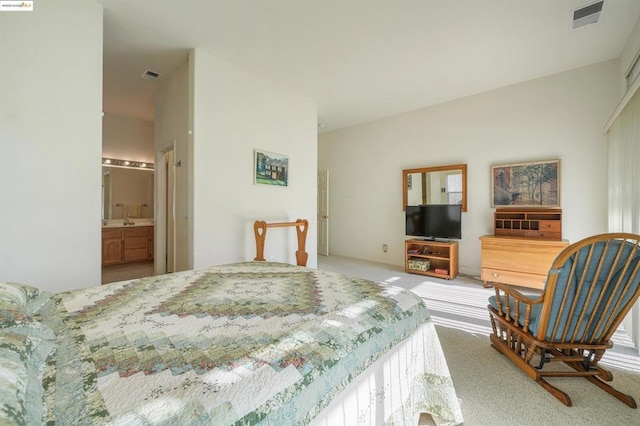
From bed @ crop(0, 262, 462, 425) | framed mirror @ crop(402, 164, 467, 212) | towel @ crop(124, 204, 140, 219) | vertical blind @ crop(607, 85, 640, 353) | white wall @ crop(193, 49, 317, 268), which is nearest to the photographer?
bed @ crop(0, 262, 462, 425)

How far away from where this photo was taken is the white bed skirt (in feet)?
3.08

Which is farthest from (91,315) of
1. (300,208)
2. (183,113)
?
(300,208)

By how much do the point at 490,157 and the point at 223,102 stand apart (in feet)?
13.2

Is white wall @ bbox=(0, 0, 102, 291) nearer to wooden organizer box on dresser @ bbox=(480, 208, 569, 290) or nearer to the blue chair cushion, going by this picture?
the blue chair cushion

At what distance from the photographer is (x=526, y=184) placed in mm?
3898

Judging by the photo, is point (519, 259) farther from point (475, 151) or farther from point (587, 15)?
point (587, 15)

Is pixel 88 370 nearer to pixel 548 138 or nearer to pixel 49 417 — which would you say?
pixel 49 417

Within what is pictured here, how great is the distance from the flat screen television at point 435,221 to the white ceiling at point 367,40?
1883 millimetres

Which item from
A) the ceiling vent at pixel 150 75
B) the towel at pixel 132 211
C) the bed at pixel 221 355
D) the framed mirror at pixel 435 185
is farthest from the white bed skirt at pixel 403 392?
the towel at pixel 132 211

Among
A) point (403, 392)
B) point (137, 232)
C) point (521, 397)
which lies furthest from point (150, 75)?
point (521, 397)

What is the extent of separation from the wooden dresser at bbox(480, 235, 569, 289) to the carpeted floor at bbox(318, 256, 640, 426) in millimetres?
935

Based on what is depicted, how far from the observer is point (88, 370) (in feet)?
2.40

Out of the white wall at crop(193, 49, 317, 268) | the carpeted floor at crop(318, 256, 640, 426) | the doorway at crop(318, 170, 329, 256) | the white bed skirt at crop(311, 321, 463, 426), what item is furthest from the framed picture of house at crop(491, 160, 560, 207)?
the white bed skirt at crop(311, 321, 463, 426)

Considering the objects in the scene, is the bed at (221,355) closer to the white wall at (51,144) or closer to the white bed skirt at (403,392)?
the white bed skirt at (403,392)
